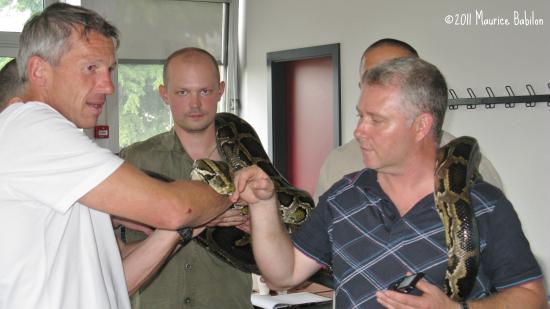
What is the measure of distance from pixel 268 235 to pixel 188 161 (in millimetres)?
1126

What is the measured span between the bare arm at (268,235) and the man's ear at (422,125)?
0.56 metres

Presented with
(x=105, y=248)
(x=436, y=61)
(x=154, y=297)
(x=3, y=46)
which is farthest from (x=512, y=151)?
(x=3, y=46)

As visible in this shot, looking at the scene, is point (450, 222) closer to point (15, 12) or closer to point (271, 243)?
point (271, 243)

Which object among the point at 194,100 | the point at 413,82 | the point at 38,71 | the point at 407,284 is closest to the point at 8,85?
the point at 194,100

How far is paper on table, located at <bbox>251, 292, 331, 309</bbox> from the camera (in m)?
4.06

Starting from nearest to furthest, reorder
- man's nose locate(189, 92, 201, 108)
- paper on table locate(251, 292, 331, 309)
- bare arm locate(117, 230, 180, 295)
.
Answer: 1. bare arm locate(117, 230, 180, 295)
2. man's nose locate(189, 92, 201, 108)
3. paper on table locate(251, 292, 331, 309)

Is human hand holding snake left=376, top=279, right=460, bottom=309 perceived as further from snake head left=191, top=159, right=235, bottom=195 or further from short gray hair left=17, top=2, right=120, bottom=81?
short gray hair left=17, top=2, right=120, bottom=81

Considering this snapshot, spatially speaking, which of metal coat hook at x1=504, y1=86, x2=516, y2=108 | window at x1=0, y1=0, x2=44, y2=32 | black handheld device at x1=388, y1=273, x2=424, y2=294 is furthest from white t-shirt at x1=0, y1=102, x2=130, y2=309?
window at x1=0, y1=0, x2=44, y2=32

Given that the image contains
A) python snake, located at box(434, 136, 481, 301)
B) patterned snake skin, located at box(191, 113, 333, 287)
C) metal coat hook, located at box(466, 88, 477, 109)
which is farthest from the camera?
metal coat hook, located at box(466, 88, 477, 109)

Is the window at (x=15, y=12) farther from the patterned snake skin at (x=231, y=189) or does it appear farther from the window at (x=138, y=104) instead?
the patterned snake skin at (x=231, y=189)

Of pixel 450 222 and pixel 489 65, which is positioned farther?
pixel 489 65

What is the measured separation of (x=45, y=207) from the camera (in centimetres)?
196

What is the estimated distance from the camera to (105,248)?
7.18ft

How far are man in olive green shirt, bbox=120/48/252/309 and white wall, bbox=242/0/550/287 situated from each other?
3194 mm
